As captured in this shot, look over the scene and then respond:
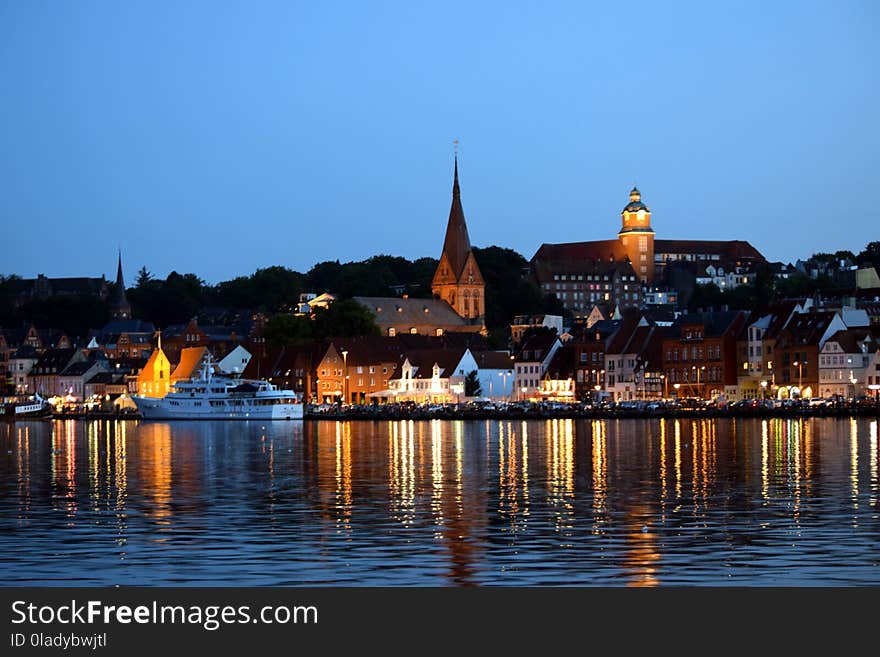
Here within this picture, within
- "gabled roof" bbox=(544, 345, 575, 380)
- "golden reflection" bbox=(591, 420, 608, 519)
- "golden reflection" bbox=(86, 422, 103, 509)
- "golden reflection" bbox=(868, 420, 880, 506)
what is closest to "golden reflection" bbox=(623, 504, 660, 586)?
Answer: "golden reflection" bbox=(591, 420, 608, 519)

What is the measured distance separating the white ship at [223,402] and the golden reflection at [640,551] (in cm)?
7594

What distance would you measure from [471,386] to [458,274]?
195ft

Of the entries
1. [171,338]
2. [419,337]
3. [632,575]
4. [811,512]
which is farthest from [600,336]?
[632,575]

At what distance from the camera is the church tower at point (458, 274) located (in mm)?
181500

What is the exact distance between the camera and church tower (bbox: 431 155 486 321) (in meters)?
182

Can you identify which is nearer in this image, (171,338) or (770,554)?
(770,554)

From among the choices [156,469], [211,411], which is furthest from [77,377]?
[156,469]

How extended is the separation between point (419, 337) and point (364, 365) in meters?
7.51

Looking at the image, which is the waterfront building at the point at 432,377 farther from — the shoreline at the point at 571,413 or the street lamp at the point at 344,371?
the shoreline at the point at 571,413

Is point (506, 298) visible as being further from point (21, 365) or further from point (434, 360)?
point (434, 360)

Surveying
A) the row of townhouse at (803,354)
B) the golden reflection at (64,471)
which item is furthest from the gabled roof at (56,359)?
the row of townhouse at (803,354)

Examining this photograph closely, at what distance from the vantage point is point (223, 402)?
113 metres
